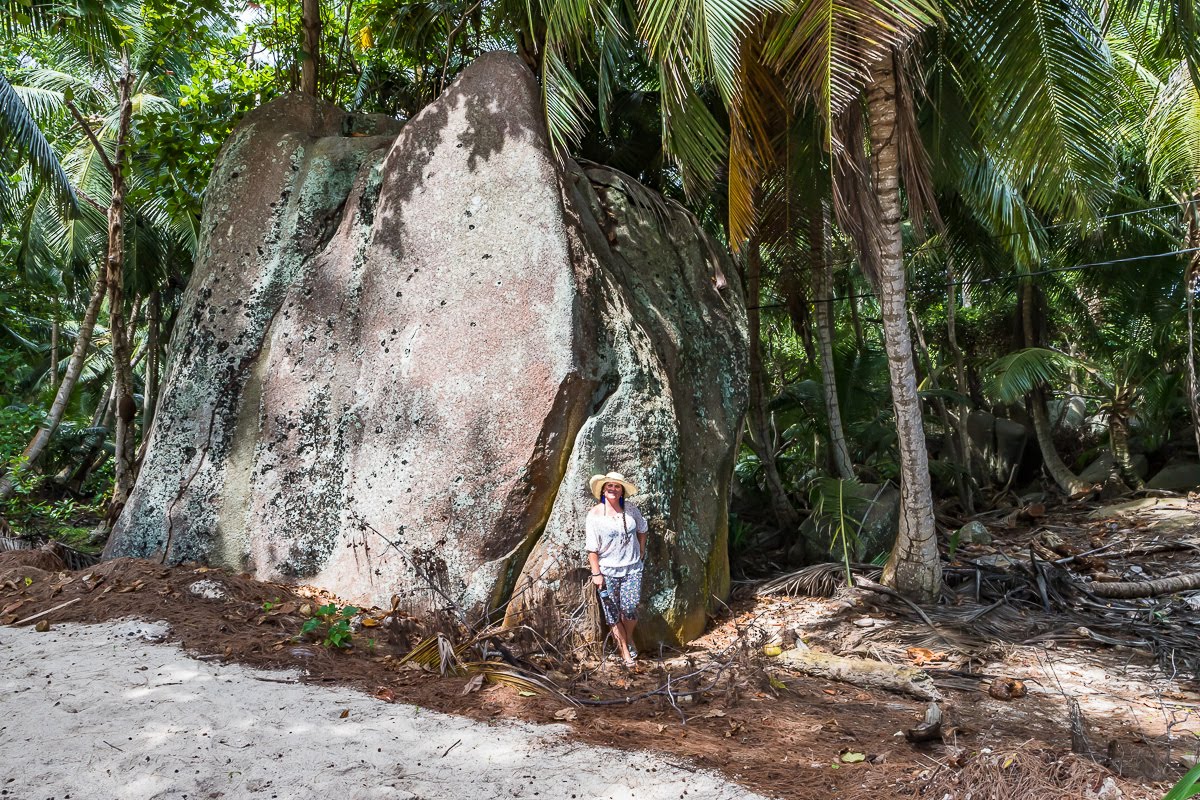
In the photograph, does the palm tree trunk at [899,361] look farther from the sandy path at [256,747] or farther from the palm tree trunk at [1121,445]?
the palm tree trunk at [1121,445]

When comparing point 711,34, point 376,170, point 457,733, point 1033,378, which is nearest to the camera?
point 457,733

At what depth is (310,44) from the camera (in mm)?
9359

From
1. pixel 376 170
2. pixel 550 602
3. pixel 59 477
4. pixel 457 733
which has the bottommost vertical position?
pixel 457 733

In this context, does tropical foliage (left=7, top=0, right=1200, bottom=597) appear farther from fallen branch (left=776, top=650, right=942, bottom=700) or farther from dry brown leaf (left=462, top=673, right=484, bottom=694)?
dry brown leaf (left=462, top=673, right=484, bottom=694)

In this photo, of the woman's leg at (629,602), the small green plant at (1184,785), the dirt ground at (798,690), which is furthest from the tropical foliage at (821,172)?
the small green plant at (1184,785)

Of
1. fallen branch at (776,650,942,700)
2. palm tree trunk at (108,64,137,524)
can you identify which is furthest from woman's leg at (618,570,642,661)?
palm tree trunk at (108,64,137,524)

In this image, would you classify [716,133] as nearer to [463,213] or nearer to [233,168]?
[463,213]

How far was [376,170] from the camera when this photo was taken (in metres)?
8.16

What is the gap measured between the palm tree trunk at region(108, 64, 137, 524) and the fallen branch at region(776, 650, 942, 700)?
24.4ft

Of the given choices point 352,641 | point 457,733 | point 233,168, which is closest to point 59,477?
point 233,168

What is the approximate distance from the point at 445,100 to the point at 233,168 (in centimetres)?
227

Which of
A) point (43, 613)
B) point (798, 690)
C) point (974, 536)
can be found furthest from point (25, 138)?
point (974, 536)

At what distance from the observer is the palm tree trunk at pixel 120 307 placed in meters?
10.0

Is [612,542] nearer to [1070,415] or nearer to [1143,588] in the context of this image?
A: [1143,588]
